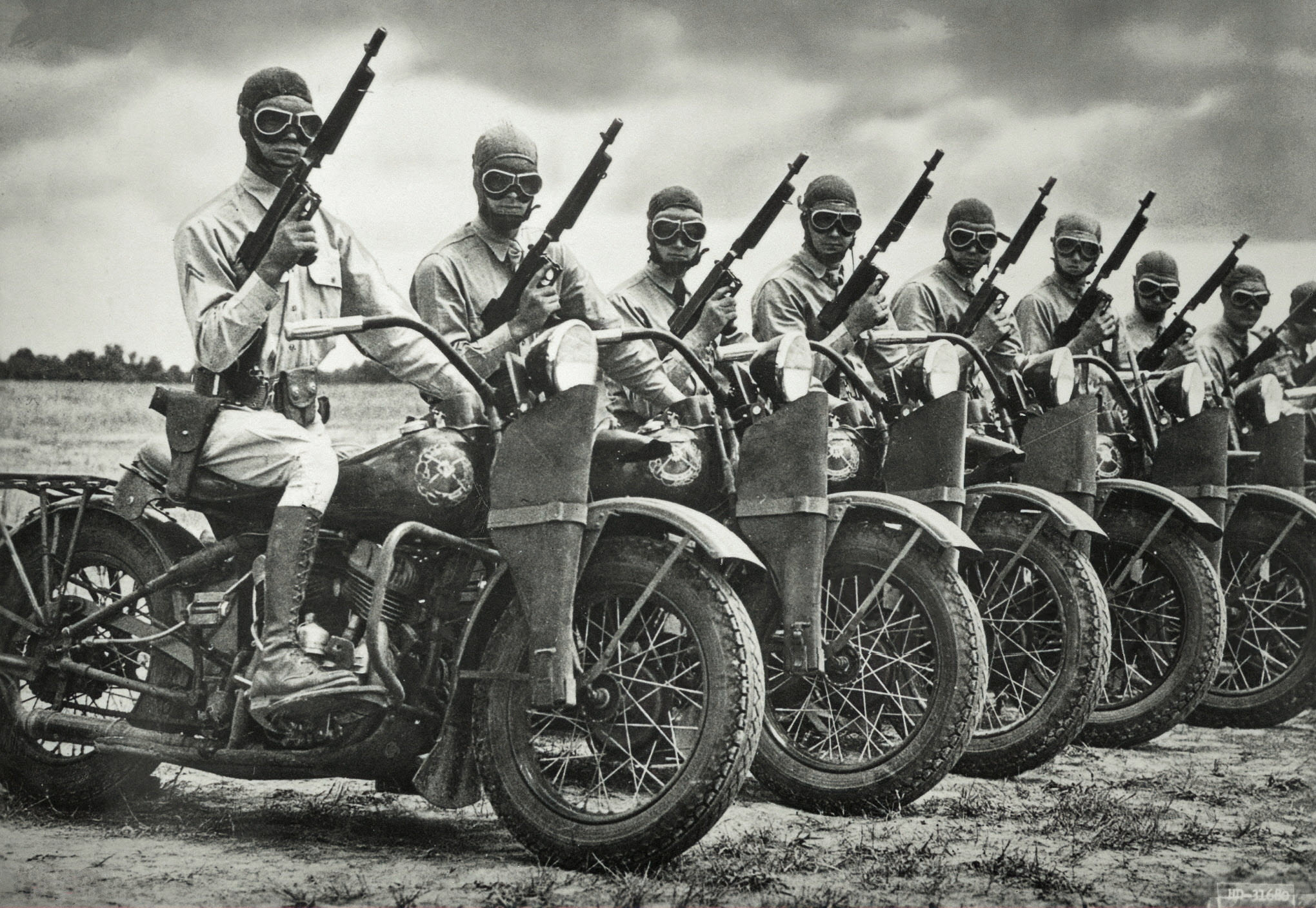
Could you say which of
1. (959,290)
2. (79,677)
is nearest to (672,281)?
(959,290)

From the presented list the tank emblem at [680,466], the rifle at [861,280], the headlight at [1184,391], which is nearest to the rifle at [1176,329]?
the headlight at [1184,391]

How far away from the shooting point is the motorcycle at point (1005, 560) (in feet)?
18.8

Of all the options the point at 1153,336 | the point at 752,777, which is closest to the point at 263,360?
the point at 752,777

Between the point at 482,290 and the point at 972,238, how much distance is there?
123 inches

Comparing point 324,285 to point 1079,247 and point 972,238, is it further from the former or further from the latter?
point 1079,247

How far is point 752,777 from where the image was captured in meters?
5.67

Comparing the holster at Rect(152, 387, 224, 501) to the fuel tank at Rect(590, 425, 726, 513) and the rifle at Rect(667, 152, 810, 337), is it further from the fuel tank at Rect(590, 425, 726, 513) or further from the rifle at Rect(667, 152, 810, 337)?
the rifle at Rect(667, 152, 810, 337)

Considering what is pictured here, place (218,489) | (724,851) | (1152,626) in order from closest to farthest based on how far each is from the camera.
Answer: (724,851) → (218,489) → (1152,626)

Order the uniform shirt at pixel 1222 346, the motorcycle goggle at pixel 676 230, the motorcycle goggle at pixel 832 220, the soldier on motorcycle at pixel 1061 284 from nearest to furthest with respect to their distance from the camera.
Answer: the motorcycle goggle at pixel 676 230 → the motorcycle goggle at pixel 832 220 → the soldier on motorcycle at pixel 1061 284 → the uniform shirt at pixel 1222 346

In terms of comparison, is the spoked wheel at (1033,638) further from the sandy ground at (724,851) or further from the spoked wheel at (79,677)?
the spoked wheel at (79,677)

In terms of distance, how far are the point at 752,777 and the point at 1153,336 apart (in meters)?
4.70

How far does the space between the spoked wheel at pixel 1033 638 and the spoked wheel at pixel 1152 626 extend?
0.55 meters

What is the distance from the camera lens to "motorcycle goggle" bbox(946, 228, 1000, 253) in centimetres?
774

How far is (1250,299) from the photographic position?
955 centimetres
